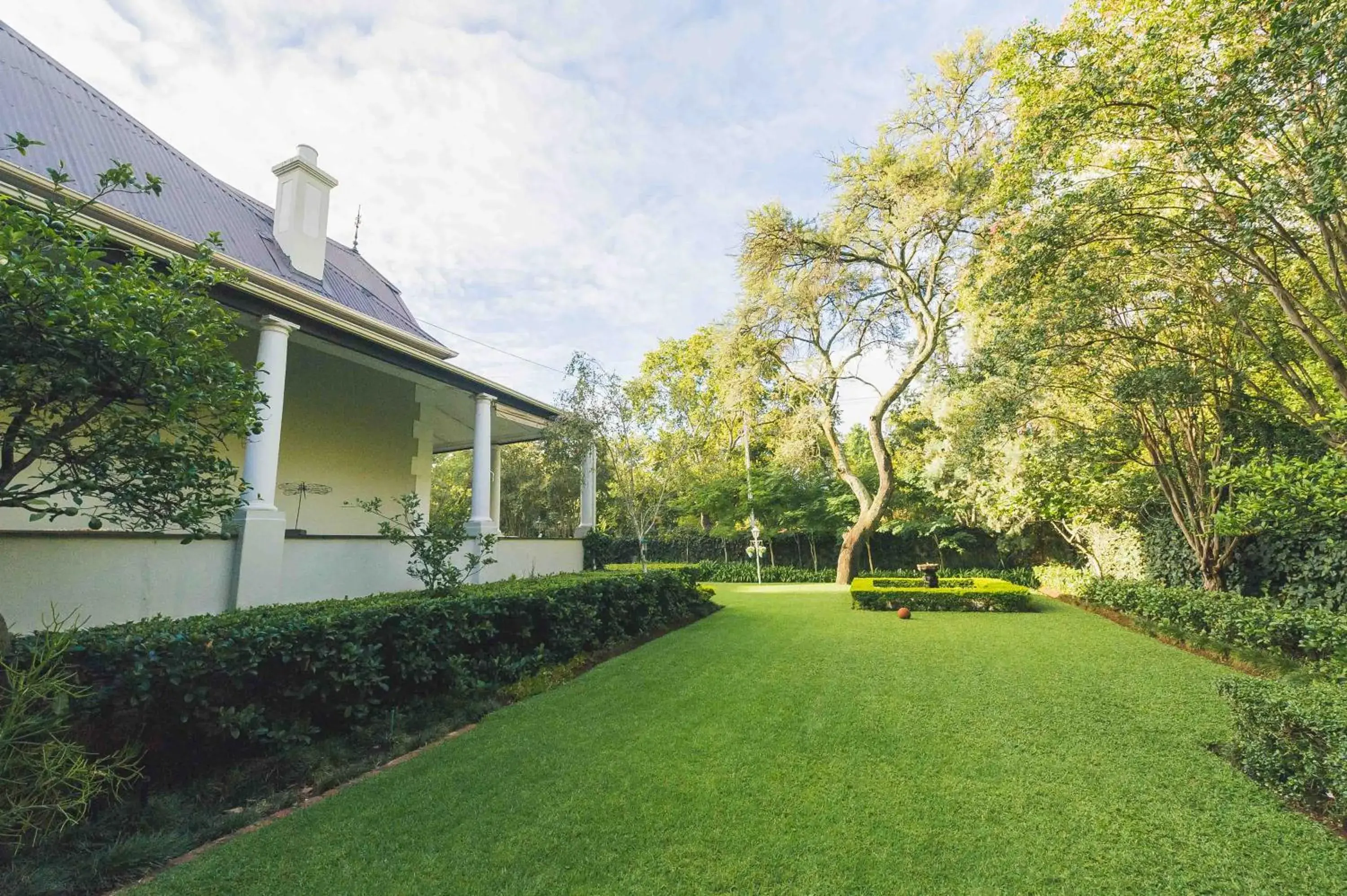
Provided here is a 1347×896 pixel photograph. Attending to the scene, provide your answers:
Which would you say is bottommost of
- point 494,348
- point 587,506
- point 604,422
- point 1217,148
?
point 587,506

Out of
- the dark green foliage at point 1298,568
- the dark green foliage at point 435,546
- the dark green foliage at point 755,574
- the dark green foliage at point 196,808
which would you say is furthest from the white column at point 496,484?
the dark green foliage at point 1298,568

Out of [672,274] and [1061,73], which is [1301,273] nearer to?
[1061,73]

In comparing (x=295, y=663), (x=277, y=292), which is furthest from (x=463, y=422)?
(x=295, y=663)

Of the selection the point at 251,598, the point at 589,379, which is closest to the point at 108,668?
the point at 251,598

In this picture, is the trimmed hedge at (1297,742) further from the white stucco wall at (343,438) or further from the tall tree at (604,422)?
the white stucco wall at (343,438)

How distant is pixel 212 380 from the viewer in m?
3.38

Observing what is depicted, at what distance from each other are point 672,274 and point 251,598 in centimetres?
1388

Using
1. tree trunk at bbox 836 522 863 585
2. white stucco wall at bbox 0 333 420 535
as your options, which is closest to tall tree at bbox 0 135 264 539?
white stucco wall at bbox 0 333 420 535

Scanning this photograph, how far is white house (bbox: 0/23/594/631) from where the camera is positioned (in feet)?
15.5

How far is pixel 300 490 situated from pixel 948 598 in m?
11.9

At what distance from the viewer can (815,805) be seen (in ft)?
9.79

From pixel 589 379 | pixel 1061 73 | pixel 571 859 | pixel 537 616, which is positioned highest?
pixel 1061 73

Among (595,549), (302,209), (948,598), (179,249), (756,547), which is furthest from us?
(756,547)

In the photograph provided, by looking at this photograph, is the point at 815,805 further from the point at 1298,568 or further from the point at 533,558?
the point at 1298,568
